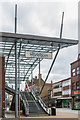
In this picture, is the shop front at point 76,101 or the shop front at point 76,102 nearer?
the shop front at point 76,101

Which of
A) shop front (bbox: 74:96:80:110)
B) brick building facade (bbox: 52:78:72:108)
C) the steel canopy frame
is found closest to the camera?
the steel canopy frame

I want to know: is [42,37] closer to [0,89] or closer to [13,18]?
[13,18]

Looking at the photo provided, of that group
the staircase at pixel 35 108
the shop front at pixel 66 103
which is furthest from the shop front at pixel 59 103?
the staircase at pixel 35 108

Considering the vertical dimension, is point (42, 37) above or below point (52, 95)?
above

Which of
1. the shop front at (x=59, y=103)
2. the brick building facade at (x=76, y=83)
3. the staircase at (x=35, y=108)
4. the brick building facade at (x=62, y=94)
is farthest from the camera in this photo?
the shop front at (x=59, y=103)

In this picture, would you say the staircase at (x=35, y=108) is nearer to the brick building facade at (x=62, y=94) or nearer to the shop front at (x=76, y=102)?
the shop front at (x=76, y=102)

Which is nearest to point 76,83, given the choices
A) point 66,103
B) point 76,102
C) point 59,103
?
point 76,102

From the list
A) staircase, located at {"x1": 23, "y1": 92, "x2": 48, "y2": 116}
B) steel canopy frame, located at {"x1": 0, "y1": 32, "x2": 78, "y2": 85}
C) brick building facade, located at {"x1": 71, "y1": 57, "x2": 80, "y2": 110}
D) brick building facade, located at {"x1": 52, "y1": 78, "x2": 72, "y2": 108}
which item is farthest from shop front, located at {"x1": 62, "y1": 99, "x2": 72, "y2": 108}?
staircase, located at {"x1": 23, "y1": 92, "x2": 48, "y2": 116}

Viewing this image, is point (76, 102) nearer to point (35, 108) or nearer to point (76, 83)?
point (76, 83)

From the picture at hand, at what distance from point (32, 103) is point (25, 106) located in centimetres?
266

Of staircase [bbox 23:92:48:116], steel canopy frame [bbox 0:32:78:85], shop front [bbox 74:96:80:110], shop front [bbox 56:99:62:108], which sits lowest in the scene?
shop front [bbox 56:99:62:108]

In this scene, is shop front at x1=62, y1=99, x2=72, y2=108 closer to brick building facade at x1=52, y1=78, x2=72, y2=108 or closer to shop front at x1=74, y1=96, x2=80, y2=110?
brick building facade at x1=52, y1=78, x2=72, y2=108

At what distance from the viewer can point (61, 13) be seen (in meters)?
25.8

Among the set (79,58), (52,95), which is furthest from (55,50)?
(52,95)
